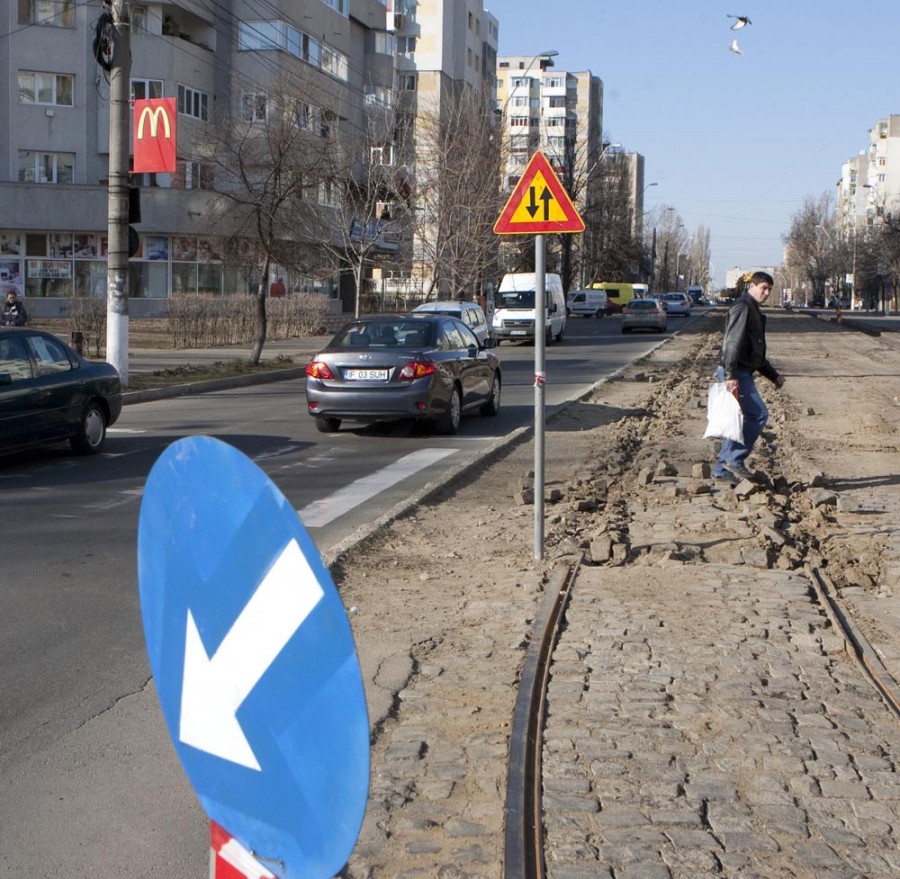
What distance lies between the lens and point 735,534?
28.0ft

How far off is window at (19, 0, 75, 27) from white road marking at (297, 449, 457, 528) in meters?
40.3

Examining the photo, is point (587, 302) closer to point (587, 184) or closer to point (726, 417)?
point (587, 184)

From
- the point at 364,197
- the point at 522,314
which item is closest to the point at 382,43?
the point at 364,197

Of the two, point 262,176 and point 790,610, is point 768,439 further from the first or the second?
point 262,176

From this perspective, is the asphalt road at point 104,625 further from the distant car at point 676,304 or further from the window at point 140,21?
the distant car at point 676,304

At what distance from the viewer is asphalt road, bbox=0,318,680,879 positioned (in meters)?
3.93

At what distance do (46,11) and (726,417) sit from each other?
4461 centimetres

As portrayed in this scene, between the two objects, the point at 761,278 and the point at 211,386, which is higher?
the point at 761,278

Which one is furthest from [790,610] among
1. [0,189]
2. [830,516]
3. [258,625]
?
[0,189]

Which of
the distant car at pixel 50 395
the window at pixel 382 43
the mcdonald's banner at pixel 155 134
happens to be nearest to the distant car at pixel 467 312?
the mcdonald's banner at pixel 155 134

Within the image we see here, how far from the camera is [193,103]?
50.8 m

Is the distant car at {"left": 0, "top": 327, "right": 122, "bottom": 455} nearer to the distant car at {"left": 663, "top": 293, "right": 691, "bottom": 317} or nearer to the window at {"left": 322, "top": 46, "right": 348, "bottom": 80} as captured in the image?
the window at {"left": 322, "top": 46, "right": 348, "bottom": 80}

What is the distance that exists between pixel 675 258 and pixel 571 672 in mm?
194775

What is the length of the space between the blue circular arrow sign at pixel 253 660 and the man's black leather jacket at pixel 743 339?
29.4 ft
